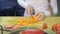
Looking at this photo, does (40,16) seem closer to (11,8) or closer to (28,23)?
(28,23)

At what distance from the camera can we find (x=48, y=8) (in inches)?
46.5

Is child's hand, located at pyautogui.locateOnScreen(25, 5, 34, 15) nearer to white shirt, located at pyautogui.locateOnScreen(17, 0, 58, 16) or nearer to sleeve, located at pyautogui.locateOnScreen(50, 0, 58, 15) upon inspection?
white shirt, located at pyautogui.locateOnScreen(17, 0, 58, 16)

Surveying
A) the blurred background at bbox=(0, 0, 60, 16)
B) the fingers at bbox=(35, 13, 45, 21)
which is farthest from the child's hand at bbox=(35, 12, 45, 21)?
the blurred background at bbox=(0, 0, 60, 16)

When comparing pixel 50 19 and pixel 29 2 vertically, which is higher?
pixel 29 2

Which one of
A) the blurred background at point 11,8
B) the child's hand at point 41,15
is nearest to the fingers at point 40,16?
the child's hand at point 41,15

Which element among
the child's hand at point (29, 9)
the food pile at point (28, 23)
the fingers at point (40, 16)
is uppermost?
the child's hand at point (29, 9)

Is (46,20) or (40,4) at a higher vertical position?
(40,4)

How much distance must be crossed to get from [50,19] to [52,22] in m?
0.03

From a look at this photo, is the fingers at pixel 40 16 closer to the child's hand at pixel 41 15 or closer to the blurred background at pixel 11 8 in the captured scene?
the child's hand at pixel 41 15

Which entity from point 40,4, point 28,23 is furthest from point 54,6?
point 28,23

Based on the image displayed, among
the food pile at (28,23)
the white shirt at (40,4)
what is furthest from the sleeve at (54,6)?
the food pile at (28,23)

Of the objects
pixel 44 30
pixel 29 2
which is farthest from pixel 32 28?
pixel 29 2

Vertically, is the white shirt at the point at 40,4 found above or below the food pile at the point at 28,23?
above

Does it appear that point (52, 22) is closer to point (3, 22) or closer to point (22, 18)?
point (22, 18)
